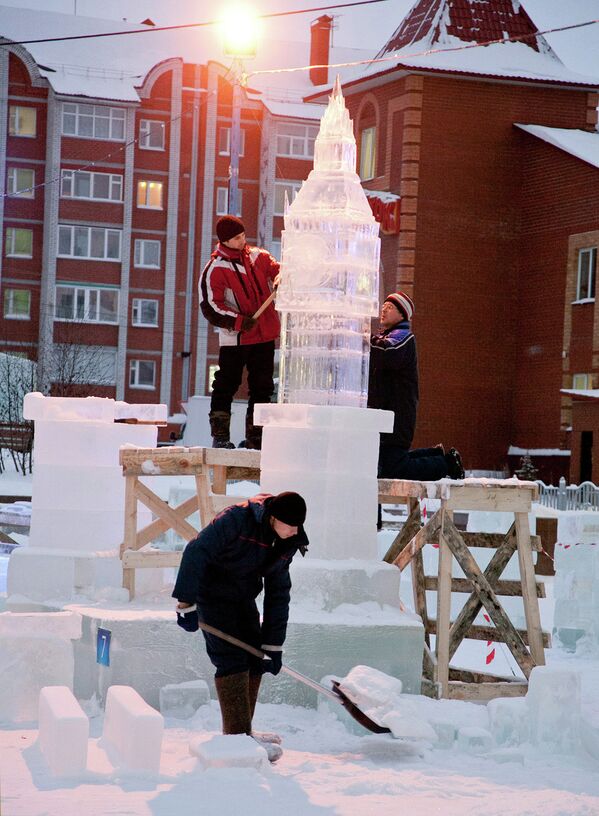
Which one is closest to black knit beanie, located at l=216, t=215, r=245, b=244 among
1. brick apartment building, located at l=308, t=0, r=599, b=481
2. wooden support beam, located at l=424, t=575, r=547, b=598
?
wooden support beam, located at l=424, t=575, r=547, b=598

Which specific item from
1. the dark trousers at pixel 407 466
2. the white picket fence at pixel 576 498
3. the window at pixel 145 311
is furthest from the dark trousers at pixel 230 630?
the window at pixel 145 311

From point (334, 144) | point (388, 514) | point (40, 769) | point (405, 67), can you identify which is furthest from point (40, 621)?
point (405, 67)

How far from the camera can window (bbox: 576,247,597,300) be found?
93.6 feet

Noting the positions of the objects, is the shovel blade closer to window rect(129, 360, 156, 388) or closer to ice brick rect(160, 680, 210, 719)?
ice brick rect(160, 680, 210, 719)

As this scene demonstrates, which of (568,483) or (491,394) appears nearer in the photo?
(568,483)

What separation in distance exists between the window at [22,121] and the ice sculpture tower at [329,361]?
4016 centimetres

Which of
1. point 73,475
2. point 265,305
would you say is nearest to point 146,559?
point 73,475

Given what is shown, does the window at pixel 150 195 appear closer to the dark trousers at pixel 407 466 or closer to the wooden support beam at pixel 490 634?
the wooden support beam at pixel 490 634

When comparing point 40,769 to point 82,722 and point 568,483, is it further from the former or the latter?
point 568,483

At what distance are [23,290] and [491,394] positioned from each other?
2284 centimetres

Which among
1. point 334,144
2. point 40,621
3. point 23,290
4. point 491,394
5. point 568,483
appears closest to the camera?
point 40,621

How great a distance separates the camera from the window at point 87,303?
4694 cm

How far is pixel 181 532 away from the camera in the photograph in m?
9.64

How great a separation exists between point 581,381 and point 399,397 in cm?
2022
